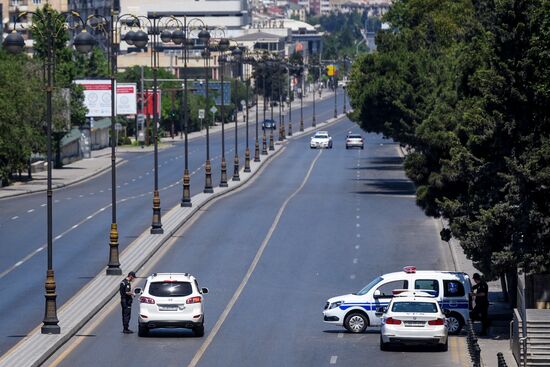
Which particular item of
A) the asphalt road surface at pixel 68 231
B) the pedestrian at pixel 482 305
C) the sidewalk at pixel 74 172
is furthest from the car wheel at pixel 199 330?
the sidewalk at pixel 74 172

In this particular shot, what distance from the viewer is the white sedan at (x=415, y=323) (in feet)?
129

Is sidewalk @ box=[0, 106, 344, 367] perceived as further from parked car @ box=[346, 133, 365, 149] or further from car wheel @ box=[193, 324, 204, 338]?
parked car @ box=[346, 133, 365, 149]

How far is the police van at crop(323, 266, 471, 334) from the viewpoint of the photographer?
43094 millimetres

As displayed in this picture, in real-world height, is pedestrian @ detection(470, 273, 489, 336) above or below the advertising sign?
below

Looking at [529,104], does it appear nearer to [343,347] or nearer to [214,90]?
[343,347]

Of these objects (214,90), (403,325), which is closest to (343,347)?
(403,325)

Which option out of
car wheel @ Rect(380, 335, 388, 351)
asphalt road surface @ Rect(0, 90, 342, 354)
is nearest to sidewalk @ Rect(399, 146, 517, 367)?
car wheel @ Rect(380, 335, 388, 351)

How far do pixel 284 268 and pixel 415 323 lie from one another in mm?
18198

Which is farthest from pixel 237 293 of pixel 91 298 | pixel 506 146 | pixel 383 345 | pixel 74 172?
pixel 74 172

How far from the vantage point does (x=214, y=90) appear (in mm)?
185750

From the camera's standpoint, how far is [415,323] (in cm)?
3941

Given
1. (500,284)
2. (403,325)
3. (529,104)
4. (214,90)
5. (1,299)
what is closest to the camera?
(403,325)

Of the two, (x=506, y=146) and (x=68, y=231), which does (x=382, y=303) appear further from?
(x=68, y=231)

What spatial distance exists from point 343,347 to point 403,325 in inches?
76.4
